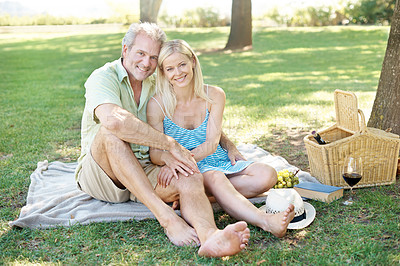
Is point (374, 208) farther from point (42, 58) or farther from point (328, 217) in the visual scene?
point (42, 58)

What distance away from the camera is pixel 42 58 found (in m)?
14.3

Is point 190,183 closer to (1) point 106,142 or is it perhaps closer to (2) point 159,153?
(2) point 159,153

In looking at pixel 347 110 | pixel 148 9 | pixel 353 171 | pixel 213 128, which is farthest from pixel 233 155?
pixel 148 9

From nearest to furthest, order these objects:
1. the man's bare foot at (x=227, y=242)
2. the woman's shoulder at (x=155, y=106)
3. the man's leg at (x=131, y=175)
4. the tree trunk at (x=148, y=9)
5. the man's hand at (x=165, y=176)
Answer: the man's bare foot at (x=227, y=242) < the man's leg at (x=131, y=175) < the man's hand at (x=165, y=176) < the woman's shoulder at (x=155, y=106) < the tree trunk at (x=148, y=9)

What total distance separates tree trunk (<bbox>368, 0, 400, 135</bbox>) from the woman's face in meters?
2.04

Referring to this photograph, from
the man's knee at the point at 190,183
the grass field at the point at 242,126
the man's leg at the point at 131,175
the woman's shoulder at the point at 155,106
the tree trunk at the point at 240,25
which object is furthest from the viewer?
the tree trunk at the point at 240,25

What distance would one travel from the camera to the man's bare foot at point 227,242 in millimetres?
2652

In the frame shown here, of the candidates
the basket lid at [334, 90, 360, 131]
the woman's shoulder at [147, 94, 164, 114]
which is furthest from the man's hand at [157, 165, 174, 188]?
the basket lid at [334, 90, 360, 131]

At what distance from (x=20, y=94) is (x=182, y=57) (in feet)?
21.1

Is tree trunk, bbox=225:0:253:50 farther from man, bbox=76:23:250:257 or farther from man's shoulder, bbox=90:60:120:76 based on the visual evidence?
man's shoulder, bbox=90:60:120:76

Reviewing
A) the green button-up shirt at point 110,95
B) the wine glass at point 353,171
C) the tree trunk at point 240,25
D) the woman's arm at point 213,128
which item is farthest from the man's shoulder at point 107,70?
the tree trunk at point 240,25

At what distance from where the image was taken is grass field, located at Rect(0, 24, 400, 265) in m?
2.83

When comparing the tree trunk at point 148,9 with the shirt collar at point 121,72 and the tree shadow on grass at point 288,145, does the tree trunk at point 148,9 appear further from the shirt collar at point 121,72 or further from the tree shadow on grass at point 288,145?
the shirt collar at point 121,72

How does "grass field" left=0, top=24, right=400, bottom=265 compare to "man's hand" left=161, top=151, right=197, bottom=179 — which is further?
"man's hand" left=161, top=151, right=197, bottom=179
